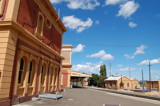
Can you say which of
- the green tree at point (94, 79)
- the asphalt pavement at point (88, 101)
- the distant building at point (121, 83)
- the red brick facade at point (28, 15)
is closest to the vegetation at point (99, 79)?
the green tree at point (94, 79)

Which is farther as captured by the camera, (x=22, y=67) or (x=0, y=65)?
(x=22, y=67)

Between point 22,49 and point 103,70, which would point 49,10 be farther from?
point 103,70

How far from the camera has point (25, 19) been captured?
37.4 ft

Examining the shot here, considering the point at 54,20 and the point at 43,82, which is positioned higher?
the point at 54,20

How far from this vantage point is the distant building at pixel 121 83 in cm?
6238

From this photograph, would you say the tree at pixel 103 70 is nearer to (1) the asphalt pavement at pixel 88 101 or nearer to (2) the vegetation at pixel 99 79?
(2) the vegetation at pixel 99 79

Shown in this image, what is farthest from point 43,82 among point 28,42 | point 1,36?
point 1,36

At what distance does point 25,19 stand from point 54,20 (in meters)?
7.48

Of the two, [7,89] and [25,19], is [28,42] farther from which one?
[7,89]

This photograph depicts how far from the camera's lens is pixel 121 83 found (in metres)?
62.2

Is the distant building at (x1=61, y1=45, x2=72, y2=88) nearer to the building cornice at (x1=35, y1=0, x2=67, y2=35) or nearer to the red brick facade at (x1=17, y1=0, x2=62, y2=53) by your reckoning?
the building cornice at (x1=35, y1=0, x2=67, y2=35)

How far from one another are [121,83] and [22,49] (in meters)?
56.8

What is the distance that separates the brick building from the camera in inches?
359

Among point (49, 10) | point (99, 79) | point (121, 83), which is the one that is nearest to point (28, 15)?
point (49, 10)
